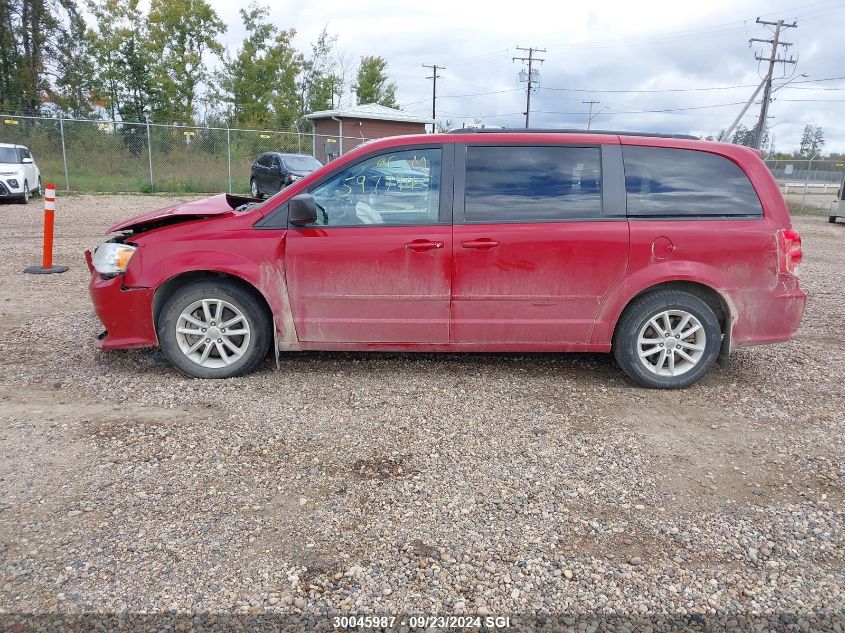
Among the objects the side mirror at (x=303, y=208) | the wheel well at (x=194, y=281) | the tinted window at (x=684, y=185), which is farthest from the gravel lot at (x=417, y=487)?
the tinted window at (x=684, y=185)

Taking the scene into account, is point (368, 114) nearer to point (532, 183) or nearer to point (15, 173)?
point (15, 173)

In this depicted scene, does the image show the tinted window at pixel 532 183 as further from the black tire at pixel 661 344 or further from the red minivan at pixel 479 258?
the black tire at pixel 661 344

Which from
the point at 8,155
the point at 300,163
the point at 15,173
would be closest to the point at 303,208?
the point at 300,163

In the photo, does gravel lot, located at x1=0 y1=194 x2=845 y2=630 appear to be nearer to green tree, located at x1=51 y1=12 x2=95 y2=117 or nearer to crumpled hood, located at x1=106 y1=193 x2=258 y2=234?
crumpled hood, located at x1=106 y1=193 x2=258 y2=234

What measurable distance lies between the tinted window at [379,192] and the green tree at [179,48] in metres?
36.0

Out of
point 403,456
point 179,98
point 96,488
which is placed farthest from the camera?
point 179,98

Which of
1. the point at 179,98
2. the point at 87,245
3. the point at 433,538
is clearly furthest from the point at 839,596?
the point at 179,98

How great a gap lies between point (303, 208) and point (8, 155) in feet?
55.5

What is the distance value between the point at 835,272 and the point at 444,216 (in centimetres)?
905

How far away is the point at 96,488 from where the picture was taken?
3100 mm

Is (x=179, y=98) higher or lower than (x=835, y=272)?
higher

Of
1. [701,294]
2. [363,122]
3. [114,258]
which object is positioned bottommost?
[701,294]

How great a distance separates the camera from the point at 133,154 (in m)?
22.7

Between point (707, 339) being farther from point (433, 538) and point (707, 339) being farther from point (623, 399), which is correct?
point (433, 538)
